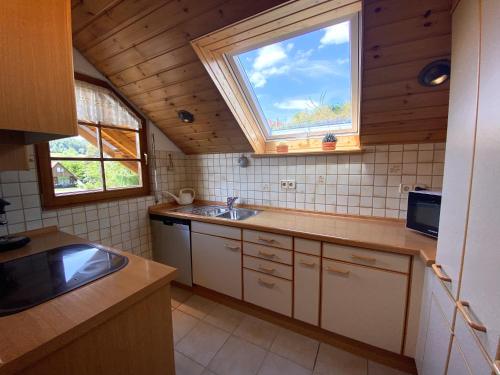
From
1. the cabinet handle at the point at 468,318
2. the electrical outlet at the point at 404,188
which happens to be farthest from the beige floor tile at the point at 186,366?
the electrical outlet at the point at 404,188

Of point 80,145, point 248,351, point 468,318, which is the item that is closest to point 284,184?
point 248,351

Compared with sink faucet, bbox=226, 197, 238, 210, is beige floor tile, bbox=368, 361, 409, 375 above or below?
below

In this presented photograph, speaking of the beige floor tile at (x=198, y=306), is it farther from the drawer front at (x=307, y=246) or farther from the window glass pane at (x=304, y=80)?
the window glass pane at (x=304, y=80)

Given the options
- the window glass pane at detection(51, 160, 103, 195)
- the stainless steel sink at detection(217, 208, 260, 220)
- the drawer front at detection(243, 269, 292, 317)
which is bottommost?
the drawer front at detection(243, 269, 292, 317)

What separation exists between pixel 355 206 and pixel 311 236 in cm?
62

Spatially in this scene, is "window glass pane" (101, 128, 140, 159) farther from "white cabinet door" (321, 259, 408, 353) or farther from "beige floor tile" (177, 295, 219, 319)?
"white cabinet door" (321, 259, 408, 353)

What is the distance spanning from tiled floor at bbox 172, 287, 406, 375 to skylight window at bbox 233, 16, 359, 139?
1.69m

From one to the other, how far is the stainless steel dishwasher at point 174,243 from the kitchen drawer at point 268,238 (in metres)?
0.67

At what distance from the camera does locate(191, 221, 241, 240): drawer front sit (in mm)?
1869

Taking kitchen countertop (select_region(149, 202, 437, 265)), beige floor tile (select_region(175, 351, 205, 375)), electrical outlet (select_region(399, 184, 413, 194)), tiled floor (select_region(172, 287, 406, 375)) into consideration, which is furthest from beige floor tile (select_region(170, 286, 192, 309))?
electrical outlet (select_region(399, 184, 413, 194))

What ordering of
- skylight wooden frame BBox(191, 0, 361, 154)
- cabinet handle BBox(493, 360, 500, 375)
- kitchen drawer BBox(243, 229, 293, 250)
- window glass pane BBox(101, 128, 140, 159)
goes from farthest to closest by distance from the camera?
1. window glass pane BBox(101, 128, 140, 159)
2. kitchen drawer BBox(243, 229, 293, 250)
3. skylight wooden frame BBox(191, 0, 361, 154)
4. cabinet handle BBox(493, 360, 500, 375)

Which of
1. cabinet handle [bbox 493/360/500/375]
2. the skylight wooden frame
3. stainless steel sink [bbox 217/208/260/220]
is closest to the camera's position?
cabinet handle [bbox 493/360/500/375]

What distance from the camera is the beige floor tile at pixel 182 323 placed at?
171 cm

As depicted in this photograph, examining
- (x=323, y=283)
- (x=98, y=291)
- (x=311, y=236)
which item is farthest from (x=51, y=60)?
(x=323, y=283)
